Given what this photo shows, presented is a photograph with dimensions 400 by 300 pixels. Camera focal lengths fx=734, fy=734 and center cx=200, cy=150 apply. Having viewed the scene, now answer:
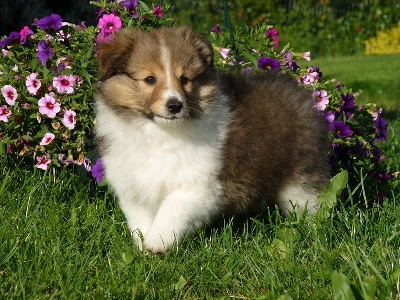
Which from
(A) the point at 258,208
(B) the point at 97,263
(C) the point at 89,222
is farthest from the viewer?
(A) the point at 258,208

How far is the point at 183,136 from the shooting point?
4.37 m

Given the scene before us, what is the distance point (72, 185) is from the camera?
527 cm

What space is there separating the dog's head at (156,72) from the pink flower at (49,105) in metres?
0.61

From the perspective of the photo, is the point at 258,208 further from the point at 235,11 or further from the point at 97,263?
the point at 235,11

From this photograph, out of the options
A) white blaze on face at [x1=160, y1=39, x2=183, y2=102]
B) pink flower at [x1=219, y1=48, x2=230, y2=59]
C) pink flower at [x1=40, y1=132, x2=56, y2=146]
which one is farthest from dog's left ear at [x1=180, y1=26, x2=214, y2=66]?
pink flower at [x1=40, y1=132, x2=56, y2=146]

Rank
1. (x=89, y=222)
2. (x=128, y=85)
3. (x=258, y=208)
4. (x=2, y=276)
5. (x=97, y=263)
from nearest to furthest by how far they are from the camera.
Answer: (x=2, y=276), (x=97, y=263), (x=128, y=85), (x=89, y=222), (x=258, y=208)

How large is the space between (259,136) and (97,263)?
1.29m

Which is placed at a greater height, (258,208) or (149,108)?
Answer: (149,108)

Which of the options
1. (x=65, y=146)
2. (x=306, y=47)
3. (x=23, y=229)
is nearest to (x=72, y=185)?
(x=65, y=146)

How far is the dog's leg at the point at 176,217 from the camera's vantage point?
415 cm

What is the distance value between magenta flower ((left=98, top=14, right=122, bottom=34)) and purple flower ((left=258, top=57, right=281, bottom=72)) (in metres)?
1.04

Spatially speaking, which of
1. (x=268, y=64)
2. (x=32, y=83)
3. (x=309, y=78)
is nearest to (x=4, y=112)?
(x=32, y=83)

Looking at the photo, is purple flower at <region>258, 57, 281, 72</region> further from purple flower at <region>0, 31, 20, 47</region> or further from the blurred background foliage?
the blurred background foliage

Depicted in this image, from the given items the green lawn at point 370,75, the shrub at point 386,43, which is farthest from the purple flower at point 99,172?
the shrub at point 386,43
